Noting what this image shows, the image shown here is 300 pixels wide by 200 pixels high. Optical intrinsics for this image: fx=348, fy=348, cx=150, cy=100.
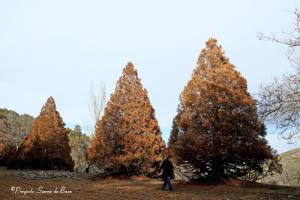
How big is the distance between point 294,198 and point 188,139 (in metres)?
5.86

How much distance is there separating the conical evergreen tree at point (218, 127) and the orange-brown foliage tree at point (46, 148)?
11.1 meters

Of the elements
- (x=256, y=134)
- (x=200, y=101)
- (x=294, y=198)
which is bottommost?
(x=294, y=198)

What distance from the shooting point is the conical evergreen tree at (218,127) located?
598 inches

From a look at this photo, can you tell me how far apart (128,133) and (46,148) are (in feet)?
28.4

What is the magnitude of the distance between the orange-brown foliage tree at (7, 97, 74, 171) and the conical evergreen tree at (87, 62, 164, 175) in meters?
5.42

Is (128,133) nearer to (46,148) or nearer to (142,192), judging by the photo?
(142,192)

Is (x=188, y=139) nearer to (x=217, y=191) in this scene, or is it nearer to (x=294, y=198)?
(x=217, y=191)

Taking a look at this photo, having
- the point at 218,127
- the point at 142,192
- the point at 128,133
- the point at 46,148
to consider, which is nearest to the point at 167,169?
the point at 142,192

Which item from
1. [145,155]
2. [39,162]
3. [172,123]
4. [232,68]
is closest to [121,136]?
[145,155]

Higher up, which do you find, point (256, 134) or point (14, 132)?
point (14, 132)

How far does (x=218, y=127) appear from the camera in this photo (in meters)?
15.3

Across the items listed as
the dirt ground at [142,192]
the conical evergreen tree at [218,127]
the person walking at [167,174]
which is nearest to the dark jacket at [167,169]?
the person walking at [167,174]

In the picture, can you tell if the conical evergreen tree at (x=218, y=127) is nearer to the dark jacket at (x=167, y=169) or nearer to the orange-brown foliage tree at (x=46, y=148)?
the dark jacket at (x=167, y=169)

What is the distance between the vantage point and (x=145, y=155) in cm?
1873
